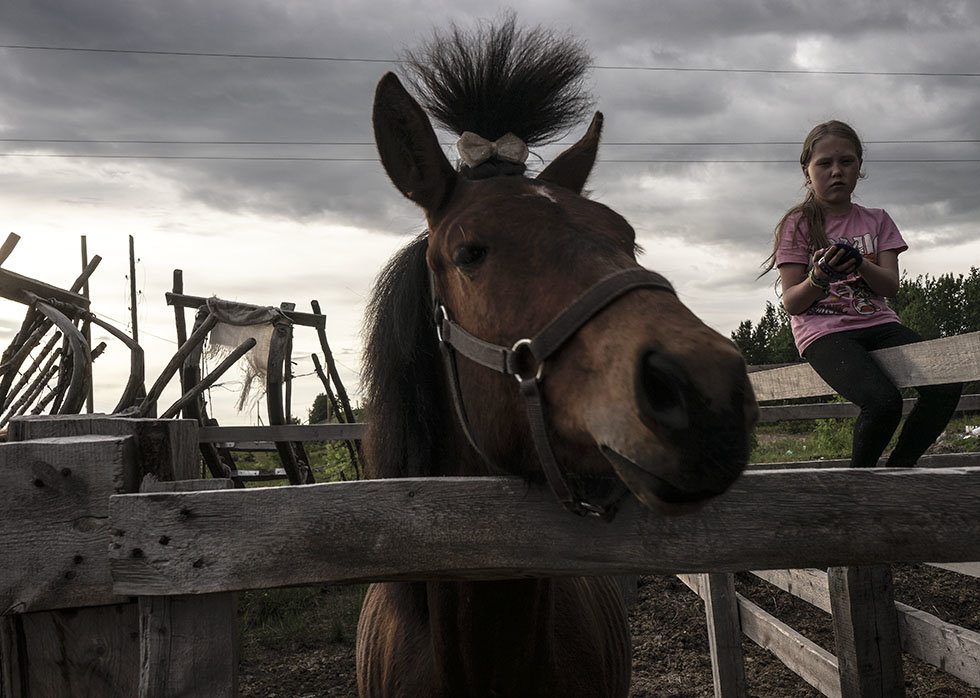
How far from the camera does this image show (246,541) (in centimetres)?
137

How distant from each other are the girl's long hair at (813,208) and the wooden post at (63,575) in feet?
9.99

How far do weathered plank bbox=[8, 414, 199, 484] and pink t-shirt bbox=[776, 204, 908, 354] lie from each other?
8.64 ft

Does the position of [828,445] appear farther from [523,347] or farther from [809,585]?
[523,347]

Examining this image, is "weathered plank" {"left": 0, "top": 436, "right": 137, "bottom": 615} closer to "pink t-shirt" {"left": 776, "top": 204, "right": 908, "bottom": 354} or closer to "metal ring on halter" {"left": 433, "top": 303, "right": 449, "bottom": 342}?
"metal ring on halter" {"left": 433, "top": 303, "right": 449, "bottom": 342}

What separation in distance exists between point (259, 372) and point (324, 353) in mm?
1704

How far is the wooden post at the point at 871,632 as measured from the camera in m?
3.09

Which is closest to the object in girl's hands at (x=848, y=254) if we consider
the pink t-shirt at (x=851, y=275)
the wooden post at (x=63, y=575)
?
the pink t-shirt at (x=851, y=275)

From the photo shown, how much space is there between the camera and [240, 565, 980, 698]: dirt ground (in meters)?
4.86

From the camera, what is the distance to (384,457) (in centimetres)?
194

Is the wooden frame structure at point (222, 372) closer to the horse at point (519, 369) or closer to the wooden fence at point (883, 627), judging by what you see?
the wooden fence at point (883, 627)

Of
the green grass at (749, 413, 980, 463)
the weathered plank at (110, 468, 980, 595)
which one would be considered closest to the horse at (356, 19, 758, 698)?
the weathered plank at (110, 468, 980, 595)

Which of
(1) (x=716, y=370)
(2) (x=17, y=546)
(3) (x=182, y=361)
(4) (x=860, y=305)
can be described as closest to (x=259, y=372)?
(3) (x=182, y=361)

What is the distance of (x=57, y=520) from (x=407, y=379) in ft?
2.71

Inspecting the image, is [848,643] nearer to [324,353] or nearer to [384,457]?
[384,457]
